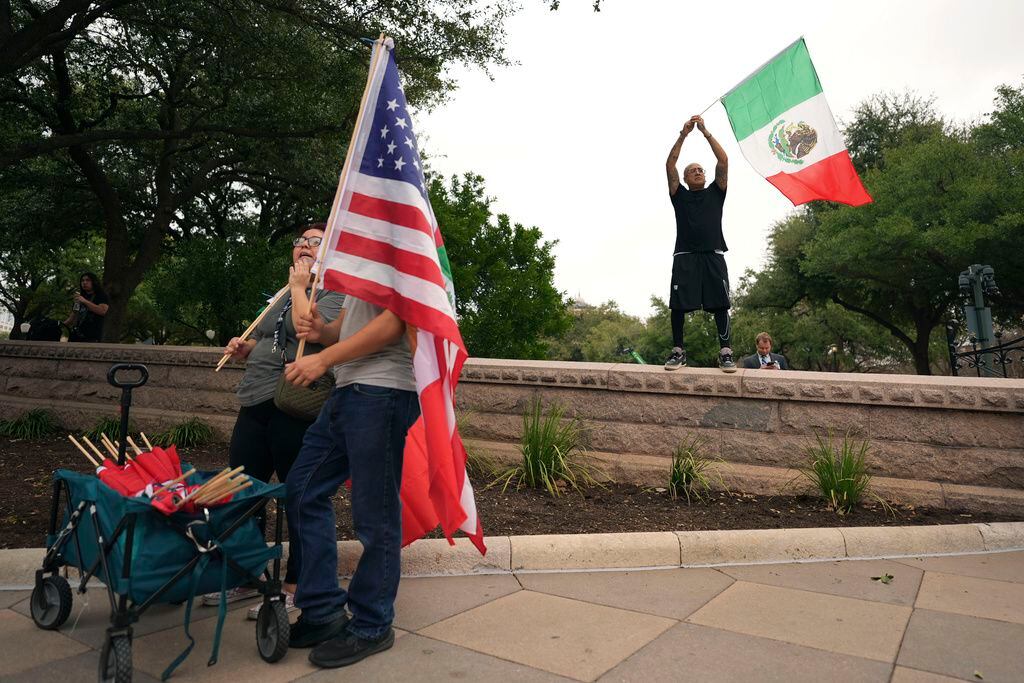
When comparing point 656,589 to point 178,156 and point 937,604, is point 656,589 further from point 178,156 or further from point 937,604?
point 178,156

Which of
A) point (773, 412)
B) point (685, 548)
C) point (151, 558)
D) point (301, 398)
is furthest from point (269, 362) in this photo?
point (773, 412)

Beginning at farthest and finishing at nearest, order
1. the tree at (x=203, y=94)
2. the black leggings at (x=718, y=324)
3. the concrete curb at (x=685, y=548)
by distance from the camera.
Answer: the tree at (x=203, y=94) → the black leggings at (x=718, y=324) → the concrete curb at (x=685, y=548)

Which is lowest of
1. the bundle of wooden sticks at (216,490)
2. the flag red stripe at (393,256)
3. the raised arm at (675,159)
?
the bundle of wooden sticks at (216,490)

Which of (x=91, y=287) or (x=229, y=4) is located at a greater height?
(x=229, y=4)

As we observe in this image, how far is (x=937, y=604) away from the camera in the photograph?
3.84m

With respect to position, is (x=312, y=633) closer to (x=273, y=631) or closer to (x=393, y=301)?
(x=273, y=631)

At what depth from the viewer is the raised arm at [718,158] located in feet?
21.1

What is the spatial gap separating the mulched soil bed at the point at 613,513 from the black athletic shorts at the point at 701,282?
5.48 feet

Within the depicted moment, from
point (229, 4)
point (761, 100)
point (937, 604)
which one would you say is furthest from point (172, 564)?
point (229, 4)

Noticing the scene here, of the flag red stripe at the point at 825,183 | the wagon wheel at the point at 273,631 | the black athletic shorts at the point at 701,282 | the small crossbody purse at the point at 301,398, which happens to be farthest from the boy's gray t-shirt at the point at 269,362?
the flag red stripe at the point at 825,183

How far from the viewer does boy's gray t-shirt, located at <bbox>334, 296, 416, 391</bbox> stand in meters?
3.22

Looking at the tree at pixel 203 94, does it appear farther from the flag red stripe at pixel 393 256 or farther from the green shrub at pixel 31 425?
the flag red stripe at pixel 393 256

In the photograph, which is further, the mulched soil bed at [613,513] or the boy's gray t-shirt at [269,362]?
the mulched soil bed at [613,513]

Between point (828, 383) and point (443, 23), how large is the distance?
27.9ft
